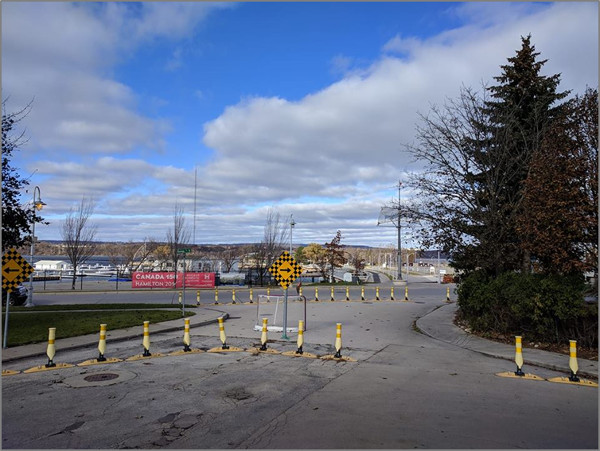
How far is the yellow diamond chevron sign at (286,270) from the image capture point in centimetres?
1430

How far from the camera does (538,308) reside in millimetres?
12109

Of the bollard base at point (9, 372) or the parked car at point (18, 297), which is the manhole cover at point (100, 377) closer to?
the bollard base at point (9, 372)

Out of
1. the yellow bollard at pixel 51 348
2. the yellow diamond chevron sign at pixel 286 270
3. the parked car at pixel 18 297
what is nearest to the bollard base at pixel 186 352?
the yellow bollard at pixel 51 348

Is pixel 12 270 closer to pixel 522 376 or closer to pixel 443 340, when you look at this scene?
pixel 443 340

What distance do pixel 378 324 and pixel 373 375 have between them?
8718mm

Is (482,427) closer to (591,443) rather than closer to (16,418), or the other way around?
(591,443)

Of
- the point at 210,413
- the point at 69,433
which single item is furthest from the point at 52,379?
the point at 210,413

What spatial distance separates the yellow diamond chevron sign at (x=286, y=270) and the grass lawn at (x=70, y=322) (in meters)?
5.39

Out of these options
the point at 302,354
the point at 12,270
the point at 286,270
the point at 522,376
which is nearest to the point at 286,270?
the point at 286,270

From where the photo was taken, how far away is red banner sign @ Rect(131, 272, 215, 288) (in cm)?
3734

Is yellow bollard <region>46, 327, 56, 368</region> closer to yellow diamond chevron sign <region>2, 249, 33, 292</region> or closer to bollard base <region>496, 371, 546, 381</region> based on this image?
yellow diamond chevron sign <region>2, 249, 33, 292</region>

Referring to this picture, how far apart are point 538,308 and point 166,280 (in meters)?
31.6

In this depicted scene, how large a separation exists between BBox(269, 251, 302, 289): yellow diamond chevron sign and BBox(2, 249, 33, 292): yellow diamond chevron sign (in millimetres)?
7329

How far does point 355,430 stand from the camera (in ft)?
18.8
